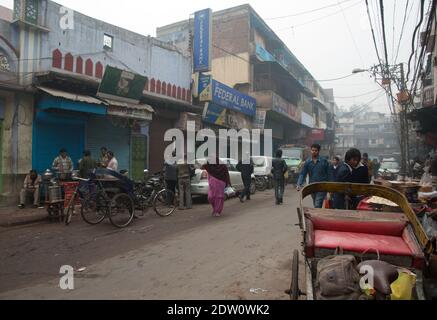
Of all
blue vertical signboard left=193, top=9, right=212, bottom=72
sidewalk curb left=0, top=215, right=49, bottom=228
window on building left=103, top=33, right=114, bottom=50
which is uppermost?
blue vertical signboard left=193, top=9, right=212, bottom=72

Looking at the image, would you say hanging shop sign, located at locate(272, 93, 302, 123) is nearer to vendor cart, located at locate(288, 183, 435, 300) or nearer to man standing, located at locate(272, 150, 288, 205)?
man standing, located at locate(272, 150, 288, 205)

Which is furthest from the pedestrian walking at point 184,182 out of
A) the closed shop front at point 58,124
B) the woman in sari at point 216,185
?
the closed shop front at point 58,124

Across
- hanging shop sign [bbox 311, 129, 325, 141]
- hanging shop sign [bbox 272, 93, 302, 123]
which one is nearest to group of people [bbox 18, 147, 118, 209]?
hanging shop sign [bbox 272, 93, 302, 123]

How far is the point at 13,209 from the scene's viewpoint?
30.2ft

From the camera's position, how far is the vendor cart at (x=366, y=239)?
2879mm

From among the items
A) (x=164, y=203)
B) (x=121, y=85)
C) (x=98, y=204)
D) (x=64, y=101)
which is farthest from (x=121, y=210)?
(x=121, y=85)

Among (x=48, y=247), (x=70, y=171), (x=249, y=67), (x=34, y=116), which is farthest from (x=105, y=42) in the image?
(x=249, y=67)

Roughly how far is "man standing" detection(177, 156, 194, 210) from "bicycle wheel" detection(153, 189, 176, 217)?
29.8 inches

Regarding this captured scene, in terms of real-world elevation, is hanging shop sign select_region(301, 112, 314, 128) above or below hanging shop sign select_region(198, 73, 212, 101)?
above

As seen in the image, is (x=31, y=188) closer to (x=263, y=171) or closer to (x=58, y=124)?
(x=58, y=124)

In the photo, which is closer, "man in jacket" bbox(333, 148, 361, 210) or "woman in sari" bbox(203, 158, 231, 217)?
"man in jacket" bbox(333, 148, 361, 210)

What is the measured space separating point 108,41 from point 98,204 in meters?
7.56

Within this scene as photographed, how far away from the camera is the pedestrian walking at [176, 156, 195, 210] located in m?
10.2

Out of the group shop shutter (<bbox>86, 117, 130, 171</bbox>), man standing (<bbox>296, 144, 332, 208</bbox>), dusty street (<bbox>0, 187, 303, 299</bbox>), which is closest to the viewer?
dusty street (<bbox>0, 187, 303, 299</bbox>)
